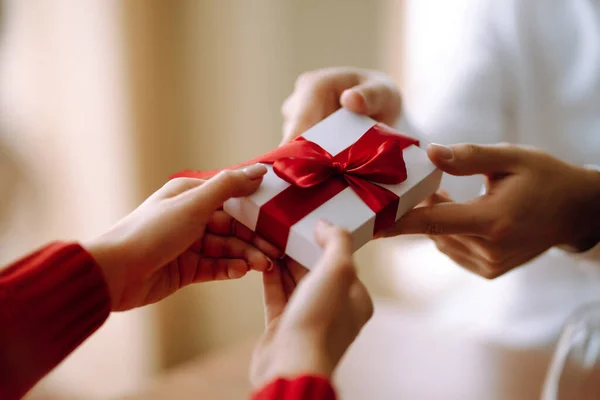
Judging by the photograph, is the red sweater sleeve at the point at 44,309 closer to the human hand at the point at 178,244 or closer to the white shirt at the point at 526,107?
the human hand at the point at 178,244

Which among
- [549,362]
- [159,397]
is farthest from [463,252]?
[159,397]

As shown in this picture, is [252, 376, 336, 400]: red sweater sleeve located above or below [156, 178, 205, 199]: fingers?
below

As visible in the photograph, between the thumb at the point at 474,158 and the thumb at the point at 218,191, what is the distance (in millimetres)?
206

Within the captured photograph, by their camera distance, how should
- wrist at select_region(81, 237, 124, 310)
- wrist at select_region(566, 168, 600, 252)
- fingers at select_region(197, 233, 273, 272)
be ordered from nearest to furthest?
1. wrist at select_region(81, 237, 124, 310)
2. fingers at select_region(197, 233, 273, 272)
3. wrist at select_region(566, 168, 600, 252)

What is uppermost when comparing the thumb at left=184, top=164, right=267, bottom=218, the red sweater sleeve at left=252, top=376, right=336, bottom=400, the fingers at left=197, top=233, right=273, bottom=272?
the thumb at left=184, top=164, right=267, bottom=218

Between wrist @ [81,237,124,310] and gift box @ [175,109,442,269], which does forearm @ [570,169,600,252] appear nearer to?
gift box @ [175,109,442,269]

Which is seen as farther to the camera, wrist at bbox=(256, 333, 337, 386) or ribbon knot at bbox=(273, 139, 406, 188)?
ribbon knot at bbox=(273, 139, 406, 188)

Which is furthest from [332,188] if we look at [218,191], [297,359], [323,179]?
[297,359]

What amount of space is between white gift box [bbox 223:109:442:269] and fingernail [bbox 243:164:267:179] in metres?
0.02

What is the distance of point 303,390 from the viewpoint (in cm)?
42

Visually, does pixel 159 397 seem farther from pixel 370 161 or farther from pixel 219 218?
pixel 370 161

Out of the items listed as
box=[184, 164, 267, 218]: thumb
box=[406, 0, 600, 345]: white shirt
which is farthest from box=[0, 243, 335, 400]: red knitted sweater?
box=[406, 0, 600, 345]: white shirt

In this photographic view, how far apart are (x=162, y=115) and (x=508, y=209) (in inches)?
32.5

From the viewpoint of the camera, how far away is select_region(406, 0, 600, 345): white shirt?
92cm
